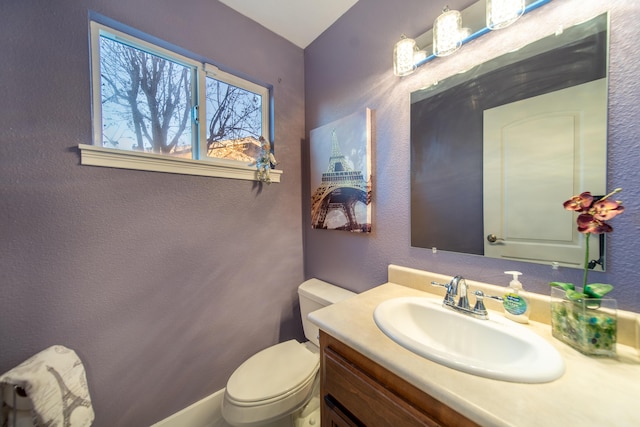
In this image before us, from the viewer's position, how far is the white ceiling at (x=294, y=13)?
1267mm

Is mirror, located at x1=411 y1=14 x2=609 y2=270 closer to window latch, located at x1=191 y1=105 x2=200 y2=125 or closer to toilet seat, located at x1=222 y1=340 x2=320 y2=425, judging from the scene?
toilet seat, located at x1=222 y1=340 x2=320 y2=425

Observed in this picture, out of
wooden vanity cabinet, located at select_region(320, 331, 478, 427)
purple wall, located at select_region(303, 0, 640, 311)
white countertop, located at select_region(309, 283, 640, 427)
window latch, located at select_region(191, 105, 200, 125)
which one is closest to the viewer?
white countertop, located at select_region(309, 283, 640, 427)

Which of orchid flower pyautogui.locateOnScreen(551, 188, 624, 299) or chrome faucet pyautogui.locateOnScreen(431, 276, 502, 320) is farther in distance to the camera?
chrome faucet pyautogui.locateOnScreen(431, 276, 502, 320)

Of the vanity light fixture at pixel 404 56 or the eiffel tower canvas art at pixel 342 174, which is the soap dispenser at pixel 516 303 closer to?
the eiffel tower canvas art at pixel 342 174

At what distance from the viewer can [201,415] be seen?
47.5 inches

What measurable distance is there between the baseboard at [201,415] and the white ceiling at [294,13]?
229 centimetres

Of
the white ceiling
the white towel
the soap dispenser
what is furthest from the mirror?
the white towel

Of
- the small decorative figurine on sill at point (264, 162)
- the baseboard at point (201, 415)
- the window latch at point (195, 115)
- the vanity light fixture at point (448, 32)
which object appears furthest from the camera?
the small decorative figurine on sill at point (264, 162)

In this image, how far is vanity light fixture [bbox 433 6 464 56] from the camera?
33.5 inches

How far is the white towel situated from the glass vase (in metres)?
1.53

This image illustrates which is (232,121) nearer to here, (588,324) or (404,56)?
(404,56)

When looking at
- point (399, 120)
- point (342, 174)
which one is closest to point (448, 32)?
point (399, 120)

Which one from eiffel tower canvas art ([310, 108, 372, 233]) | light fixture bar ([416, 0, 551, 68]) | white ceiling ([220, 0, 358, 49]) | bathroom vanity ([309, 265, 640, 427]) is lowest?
bathroom vanity ([309, 265, 640, 427])

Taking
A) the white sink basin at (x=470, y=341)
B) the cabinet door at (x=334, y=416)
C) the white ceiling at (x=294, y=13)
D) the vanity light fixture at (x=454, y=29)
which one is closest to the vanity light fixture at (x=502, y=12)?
the vanity light fixture at (x=454, y=29)
